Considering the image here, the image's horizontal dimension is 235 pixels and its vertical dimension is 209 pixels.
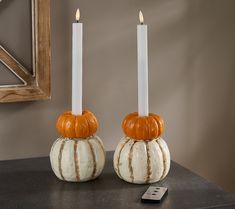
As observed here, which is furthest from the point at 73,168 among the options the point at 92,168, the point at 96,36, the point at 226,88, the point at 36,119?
the point at 226,88

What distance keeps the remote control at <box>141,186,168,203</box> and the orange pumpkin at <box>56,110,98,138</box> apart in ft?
0.67

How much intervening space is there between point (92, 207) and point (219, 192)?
0.30 meters

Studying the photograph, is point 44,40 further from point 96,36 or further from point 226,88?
point 226,88

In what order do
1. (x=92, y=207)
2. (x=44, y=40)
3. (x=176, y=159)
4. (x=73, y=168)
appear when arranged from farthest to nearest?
1. (x=176, y=159)
2. (x=44, y=40)
3. (x=73, y=168)
4. (x=92, y=207)

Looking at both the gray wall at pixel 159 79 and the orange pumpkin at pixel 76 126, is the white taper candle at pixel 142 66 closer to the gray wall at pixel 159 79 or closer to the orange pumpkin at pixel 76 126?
the orange pumpkin at pixel 76 126

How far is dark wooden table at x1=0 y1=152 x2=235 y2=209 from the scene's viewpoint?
3.79 feet

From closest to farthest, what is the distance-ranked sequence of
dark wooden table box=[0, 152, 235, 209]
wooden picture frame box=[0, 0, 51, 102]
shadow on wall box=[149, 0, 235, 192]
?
dark wooden table box=[0, 152, 235, 209], wooden picture frame box=[0, 0, 51, 102], shadow on wall box=[149, 0, 235, 192]

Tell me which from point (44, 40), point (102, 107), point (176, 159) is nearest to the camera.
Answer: point (44, 40)

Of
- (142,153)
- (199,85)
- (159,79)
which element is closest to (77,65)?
(142,153)

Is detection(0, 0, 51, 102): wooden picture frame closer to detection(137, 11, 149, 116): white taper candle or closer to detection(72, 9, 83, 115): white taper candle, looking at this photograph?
detection(72, 9, 83, 115): white taper candle

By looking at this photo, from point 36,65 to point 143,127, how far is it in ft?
1.32

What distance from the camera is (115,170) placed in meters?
1.33

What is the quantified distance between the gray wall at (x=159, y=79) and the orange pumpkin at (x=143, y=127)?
1.12ft

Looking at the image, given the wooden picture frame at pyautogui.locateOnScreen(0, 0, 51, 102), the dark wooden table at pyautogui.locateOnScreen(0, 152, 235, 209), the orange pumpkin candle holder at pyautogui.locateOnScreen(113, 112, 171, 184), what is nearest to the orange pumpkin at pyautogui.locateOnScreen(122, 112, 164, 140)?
the orange pumpkin candle holder at pyautogui.locateOnScreen(113, 112, 171, 184)
